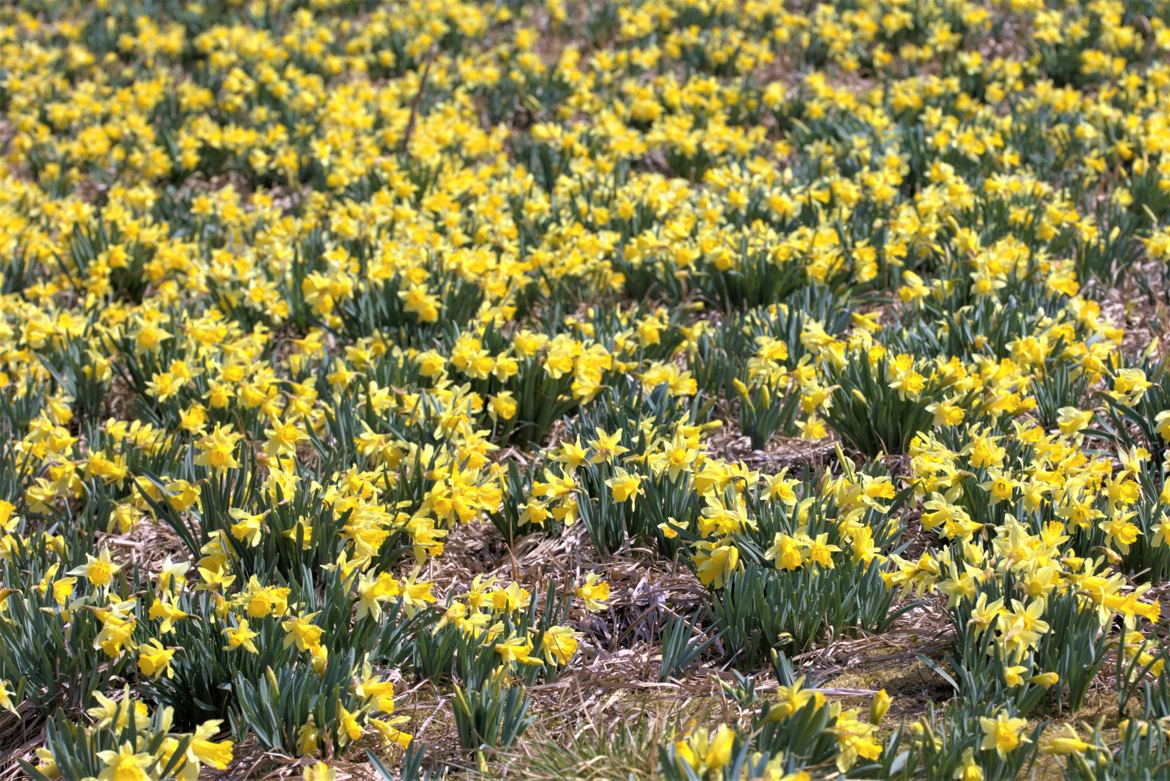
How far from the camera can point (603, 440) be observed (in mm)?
2838

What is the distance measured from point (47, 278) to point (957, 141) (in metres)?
3.79

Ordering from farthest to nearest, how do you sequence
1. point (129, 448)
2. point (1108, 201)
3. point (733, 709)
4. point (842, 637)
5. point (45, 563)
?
point (1108, 201) → point (129, 448) → point (45, 563) → point (842, 637) → point (733, 709)

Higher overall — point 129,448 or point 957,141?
point 957,141

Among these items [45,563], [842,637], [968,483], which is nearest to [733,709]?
[842,637]

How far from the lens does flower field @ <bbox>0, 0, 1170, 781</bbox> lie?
220 cm

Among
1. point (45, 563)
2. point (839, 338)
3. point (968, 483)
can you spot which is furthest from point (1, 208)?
point (968, 483)

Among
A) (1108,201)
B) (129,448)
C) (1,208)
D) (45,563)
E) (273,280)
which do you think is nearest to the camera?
(45,563)

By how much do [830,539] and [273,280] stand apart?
2550mm

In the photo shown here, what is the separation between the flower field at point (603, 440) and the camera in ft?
7.22

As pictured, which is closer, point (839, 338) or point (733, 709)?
point (733, 709)

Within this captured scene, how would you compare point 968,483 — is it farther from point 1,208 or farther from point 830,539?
point 1,208

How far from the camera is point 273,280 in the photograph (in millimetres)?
4324

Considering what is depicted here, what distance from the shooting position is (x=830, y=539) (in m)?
2.54

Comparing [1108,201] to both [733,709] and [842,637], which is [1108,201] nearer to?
[842,637]
